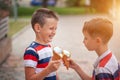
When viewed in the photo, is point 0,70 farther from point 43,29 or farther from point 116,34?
point 116,34

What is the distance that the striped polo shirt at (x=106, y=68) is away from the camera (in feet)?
12.6

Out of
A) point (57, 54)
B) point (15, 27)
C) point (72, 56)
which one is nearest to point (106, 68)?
point (57, 54)

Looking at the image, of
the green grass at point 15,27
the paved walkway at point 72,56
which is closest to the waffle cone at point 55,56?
the paved walkway at point 72,56

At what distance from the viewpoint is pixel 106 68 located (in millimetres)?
3859

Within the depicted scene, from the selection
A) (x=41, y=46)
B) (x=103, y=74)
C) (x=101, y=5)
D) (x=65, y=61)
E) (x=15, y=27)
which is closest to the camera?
(x=103, y=74)

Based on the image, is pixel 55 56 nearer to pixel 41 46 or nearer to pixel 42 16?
pixel 41 46

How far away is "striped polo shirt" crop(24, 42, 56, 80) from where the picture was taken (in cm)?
430

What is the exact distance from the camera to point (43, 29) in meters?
4.39

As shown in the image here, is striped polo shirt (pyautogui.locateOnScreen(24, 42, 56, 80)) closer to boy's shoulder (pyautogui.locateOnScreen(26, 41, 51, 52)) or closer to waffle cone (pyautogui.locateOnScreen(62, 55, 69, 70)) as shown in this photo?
boy's shoulder (pyautogui.locateOnScreen(26, 41, 51, 52))

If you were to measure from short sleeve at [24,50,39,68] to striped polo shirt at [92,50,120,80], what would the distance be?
25.5 inches

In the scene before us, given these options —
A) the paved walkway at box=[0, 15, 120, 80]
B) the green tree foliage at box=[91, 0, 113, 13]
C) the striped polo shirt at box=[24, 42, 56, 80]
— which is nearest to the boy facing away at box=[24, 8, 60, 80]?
the striped polo shirt at box=[24, 42, 56, 80]

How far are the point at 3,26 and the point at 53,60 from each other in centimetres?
803

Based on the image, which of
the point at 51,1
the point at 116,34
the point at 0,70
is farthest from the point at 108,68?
the point at 51,1

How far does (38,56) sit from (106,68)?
2.56 feet
